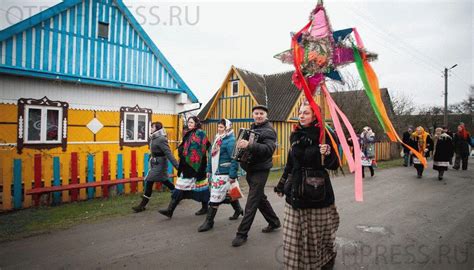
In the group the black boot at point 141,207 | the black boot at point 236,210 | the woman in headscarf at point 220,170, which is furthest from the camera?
the black boot at point 141,207

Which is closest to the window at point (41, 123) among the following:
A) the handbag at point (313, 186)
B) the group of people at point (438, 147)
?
the handbag at point (313, 186)

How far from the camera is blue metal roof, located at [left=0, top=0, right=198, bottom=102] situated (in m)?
7.62

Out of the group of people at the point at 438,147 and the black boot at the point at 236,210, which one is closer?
the black boot at the point at 236,210

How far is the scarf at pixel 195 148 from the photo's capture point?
5445 millimetres

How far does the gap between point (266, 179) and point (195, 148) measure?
1671 mm

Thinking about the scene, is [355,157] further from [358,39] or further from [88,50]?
[88,50]

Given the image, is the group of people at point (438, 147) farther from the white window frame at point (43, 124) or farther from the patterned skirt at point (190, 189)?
the white window frame at point (43, 124)

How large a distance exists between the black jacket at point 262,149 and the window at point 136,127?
265 inches

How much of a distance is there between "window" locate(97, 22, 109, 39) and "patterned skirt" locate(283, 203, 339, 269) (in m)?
8.75

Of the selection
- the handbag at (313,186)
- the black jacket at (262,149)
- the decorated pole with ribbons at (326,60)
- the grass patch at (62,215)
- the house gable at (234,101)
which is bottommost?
the grass patch at (62,215)

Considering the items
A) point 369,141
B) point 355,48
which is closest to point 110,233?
point 355,48

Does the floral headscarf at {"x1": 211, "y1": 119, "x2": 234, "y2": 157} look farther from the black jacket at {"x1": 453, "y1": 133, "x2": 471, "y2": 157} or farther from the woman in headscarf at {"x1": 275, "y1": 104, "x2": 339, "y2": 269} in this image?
the black jacket at {"x1": 453, "y1": 133, "x2": 471, "y2": 157}

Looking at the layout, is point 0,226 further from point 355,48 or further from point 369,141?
point 369,141

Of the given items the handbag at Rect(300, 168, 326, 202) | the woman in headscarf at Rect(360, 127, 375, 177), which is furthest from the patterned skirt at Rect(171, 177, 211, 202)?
the woman in headscarf at Rect(360, 127, 375, 177)
